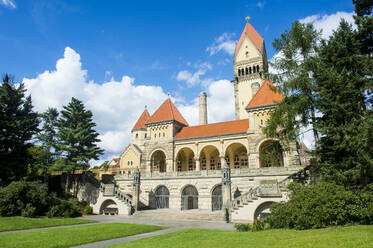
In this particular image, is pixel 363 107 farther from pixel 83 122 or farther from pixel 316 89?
pixel 83 122

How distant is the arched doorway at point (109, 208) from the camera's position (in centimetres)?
2712

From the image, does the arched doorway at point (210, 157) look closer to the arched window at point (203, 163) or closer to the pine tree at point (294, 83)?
the arched window at point (203, 163)

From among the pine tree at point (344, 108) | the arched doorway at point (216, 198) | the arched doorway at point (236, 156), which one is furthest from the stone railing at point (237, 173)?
the pine tree at point (344, 108)

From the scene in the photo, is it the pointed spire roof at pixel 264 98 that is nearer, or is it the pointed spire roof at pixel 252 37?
the pointed spire roof at pixel 264 98

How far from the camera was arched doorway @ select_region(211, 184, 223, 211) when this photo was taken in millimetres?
25984

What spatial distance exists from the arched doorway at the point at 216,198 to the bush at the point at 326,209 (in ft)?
42.4

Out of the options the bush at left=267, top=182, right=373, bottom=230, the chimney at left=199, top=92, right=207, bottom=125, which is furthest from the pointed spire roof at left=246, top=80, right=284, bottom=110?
the bush at left=267, top=182, right=373, bottom=230

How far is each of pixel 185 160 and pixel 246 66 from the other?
22.5 metres

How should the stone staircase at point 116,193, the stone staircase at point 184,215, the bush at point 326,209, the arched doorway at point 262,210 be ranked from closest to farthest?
1. the bush at point 326,209
2. the arched doorway at point 262,210
3. the stone staircase at point 184,215
4. the stone staircase at point 116,193

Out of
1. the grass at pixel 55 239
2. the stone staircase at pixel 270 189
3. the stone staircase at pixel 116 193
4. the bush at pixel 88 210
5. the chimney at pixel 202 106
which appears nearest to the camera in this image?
the grass at pixel 55 239

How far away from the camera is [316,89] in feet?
54.0

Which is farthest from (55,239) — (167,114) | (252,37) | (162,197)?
(252,37)

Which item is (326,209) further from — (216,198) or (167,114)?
(167,114)

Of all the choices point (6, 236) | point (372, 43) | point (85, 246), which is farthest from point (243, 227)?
point (372, 43)
